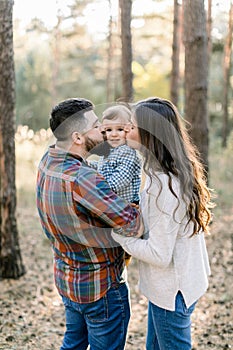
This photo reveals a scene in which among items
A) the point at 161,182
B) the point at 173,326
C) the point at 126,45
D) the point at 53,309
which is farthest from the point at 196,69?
the point at 173,326

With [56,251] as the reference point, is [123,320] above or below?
below

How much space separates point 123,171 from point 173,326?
2.66 ft

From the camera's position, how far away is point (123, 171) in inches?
97.1

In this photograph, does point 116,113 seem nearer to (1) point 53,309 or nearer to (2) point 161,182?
(2) point 161,182

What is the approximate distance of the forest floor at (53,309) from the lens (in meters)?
4.11

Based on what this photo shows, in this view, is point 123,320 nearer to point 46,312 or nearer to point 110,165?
point 110,165

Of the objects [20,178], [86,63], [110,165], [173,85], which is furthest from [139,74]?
[110,165]

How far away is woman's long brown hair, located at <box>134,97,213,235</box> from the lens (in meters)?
2.26

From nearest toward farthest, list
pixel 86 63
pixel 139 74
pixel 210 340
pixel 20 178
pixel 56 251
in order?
pixel 56 251 → pixel 210 340 → pixel 20 178 → pixel 139 74 → pixel 86 63

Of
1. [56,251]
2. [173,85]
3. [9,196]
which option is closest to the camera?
[56,251]

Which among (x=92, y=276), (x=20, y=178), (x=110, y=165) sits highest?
(x=110, y=165)

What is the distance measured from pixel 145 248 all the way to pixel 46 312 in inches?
116

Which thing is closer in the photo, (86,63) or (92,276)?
(92,276)

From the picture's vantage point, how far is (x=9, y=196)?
5.21 metres
